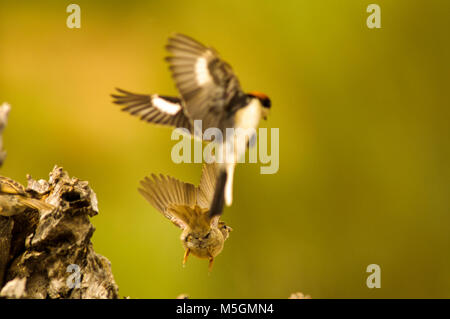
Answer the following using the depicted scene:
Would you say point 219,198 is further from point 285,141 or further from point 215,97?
point 285,141

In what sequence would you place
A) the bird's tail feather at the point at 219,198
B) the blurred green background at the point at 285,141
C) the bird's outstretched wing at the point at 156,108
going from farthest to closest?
the blurred green background at the point at 285,141 < the bird's outstretched wing at the point at 156,108 < the bird's tail feather at the point at 219,198

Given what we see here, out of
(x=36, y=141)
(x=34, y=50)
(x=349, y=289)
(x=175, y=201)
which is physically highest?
(x=34, y=50)

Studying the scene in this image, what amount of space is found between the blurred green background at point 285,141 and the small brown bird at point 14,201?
3.24 feet

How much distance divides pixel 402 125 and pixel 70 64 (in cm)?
130

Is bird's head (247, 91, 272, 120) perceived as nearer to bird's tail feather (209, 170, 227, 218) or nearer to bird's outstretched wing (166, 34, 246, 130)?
bird's outstretched wing (166, 34, 246, 130)

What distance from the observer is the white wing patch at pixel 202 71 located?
31.1 inches

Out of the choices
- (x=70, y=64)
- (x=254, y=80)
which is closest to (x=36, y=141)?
(x=70, y=64)

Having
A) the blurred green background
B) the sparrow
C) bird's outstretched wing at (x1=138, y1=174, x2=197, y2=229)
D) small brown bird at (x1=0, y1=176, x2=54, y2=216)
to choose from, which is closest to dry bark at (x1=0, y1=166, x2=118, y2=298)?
small brown bird at (x1=0, y1=176, x2=54, y2=216)

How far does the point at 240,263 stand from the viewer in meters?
→ 1.99

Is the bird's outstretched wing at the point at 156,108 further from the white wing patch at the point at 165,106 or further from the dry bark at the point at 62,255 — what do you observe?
the dry bark at the point at 62,255

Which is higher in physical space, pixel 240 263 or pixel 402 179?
pixel 402 179

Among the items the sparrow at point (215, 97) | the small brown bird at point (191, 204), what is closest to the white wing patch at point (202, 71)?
the sparrow at point (215, 97)

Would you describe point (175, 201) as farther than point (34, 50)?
No

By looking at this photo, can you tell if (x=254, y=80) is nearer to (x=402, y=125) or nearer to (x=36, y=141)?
(x=402, y=125)
